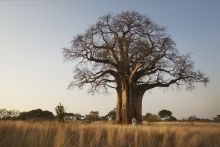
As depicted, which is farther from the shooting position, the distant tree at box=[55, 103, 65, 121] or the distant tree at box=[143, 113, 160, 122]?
the distant tree at box=[143, 113, 160, 122]

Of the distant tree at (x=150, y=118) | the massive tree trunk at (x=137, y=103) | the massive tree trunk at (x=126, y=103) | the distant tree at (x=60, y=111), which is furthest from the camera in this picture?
the distant tree at (x=150, y=118)

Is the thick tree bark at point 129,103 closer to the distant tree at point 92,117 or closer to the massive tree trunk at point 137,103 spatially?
the massive tree trunk at point 137,103

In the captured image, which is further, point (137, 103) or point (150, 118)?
point (150, 118)

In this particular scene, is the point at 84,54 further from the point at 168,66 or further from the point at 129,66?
the point at 168,66

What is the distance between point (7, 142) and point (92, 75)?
1891 centimetres

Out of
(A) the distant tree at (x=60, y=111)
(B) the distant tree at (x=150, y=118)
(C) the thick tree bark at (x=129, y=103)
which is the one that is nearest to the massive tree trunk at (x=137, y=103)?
(C) the thick tree bark at (x=129, y=103)

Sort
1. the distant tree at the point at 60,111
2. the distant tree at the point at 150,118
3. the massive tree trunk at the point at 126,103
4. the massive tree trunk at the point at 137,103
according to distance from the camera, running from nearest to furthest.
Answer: the distant tree at the point at 60,111
the massive tree trunk at the point at 126,103
the massive tree trunk at the point at 137,103
the distant tree at the point at 150,118

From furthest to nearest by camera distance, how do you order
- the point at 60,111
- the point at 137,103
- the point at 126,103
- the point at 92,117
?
the point at 92,117, the point at 137,103, the point at 126,103, the point at 60,111

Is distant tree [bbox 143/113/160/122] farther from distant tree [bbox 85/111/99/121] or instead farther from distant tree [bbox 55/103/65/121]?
distant tree [bbox 55/103/65/121]

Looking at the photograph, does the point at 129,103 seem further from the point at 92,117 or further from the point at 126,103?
the point at 92,117

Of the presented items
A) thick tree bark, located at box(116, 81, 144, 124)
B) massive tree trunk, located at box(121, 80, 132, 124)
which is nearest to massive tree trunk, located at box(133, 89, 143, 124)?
thick tree bark, located at box(116, 81, 144, 124)

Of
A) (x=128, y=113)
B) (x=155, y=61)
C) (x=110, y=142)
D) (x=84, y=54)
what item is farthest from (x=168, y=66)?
(x=110, y=142)

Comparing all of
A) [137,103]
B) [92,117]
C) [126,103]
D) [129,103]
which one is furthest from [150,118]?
[126,103]

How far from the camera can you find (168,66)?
2547cm
